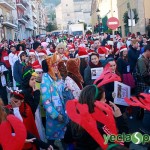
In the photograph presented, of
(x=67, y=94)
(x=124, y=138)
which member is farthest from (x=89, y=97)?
(x=67, y=94)

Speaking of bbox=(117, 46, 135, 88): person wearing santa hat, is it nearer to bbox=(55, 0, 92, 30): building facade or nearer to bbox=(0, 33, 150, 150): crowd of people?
bbox=(0, 33, 150, 150): crowd of people

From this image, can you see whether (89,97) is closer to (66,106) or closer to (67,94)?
(66,106)

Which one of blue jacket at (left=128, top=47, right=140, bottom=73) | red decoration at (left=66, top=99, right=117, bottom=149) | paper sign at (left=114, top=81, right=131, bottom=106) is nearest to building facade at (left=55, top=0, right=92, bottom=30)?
blue jacket at (left=128, top=47, right=140, bottom=73)

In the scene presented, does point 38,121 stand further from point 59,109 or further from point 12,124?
point 12,124

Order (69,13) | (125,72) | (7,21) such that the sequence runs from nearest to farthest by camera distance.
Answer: (125,72), (7,21), (69,13)

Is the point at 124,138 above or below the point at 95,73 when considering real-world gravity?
below

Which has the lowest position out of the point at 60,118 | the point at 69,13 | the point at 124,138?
the point at 60,118

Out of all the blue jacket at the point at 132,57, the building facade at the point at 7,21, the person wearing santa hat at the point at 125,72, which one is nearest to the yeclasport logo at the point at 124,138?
the person wearing santa hat at the point at 125,72

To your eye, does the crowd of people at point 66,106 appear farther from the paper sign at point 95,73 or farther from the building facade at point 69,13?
the building facade at point 69,13

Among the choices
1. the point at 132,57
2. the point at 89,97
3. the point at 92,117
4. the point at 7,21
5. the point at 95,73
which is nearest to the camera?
the point at 92,117

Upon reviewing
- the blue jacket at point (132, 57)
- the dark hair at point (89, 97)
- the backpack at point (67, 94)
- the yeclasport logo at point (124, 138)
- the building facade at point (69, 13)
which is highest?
the building facade at point (69, 13)

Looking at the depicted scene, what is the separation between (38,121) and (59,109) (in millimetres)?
349

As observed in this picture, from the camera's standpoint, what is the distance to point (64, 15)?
145000mm

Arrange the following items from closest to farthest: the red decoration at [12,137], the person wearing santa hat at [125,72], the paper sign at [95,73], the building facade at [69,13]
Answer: the red decoration at [12,137], the paper sign at [95,73], the person wearing santa hat at [125,72], the building facade at [69,13]
